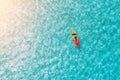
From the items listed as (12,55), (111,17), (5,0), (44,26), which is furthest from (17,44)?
(111,17)

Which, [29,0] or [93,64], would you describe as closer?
[93,64]

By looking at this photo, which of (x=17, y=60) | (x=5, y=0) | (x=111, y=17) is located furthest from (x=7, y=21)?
(x=111, y=17)

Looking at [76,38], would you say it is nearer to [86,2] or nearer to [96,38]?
[96,38]

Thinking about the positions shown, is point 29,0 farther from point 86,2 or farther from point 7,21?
point 86,2

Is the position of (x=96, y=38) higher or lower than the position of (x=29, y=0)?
lower

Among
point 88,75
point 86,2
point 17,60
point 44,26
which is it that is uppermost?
point 86,2

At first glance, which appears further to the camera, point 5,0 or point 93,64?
point 5,0
